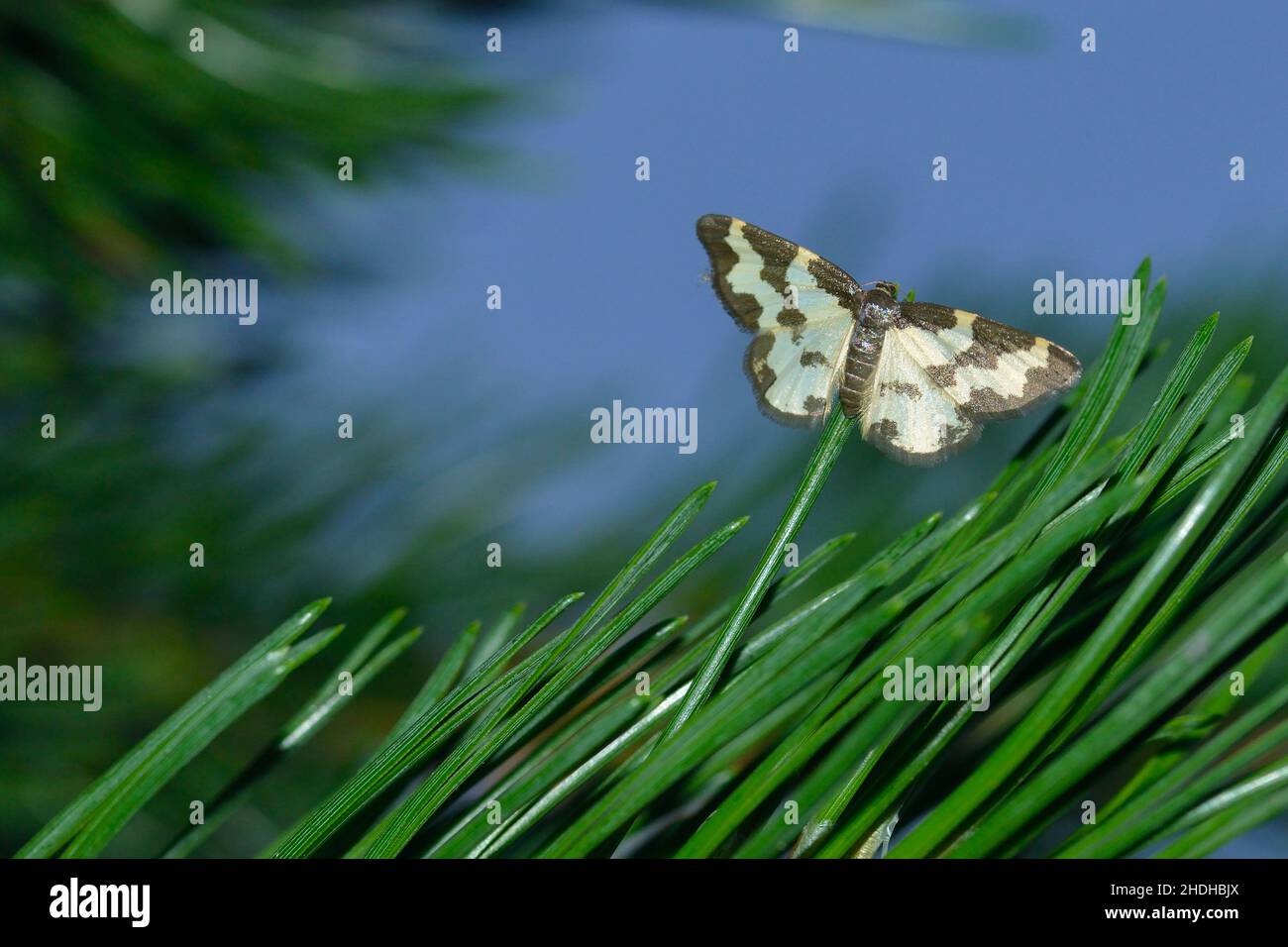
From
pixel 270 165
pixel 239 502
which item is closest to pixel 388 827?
pixel 239 502

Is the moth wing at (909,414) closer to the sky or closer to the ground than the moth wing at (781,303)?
closer to the ground

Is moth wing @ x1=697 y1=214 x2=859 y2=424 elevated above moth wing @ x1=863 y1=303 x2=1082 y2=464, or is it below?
above

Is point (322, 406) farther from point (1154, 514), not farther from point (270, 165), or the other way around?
point (1154, 514)

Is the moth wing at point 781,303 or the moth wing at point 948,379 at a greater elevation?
the moth wing at point 781,303
